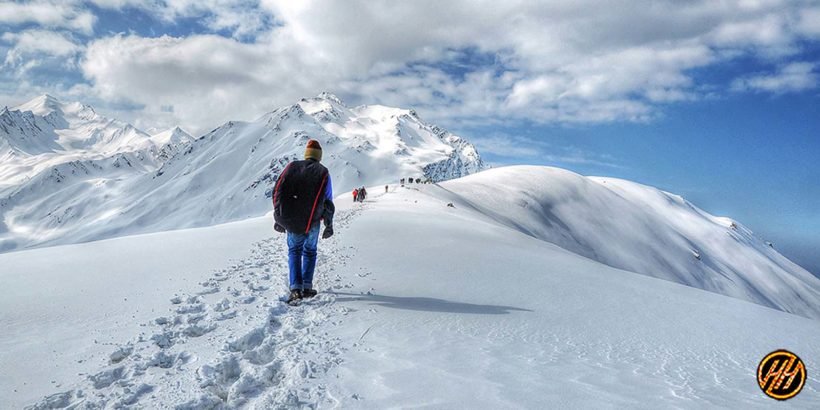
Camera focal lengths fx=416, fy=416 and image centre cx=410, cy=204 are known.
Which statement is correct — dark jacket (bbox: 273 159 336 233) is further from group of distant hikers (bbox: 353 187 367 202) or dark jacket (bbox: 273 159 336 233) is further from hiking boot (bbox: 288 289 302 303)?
group of distant hikers (bbox: 353 187 367 202)

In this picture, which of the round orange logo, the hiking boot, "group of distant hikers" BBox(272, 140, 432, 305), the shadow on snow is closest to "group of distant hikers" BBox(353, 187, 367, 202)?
"group of distant hikers" BBox(272, 140, 432, 305)

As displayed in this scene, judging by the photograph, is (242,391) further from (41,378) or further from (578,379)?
(578,379)

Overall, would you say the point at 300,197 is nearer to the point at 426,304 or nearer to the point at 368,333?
the point at 426,304

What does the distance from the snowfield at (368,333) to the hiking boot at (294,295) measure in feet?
1.04

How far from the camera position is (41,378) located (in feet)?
12.8

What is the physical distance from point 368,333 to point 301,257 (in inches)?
106

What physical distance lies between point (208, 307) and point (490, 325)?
4292mm

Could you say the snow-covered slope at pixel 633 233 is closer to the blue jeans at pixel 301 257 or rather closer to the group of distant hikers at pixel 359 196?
the group of distant hikers at pixel 359 196

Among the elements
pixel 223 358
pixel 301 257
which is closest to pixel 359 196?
pixel 301 257

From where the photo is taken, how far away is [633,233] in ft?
211

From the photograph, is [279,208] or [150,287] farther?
[279,208]

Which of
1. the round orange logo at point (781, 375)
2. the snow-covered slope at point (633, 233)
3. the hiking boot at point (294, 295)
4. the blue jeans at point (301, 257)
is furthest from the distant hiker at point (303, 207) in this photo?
the snow-covered slope at point (633, 233)

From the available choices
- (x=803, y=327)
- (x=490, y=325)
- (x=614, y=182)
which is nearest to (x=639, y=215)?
(x=614, y=182)

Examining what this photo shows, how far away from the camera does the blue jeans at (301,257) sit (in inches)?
291
